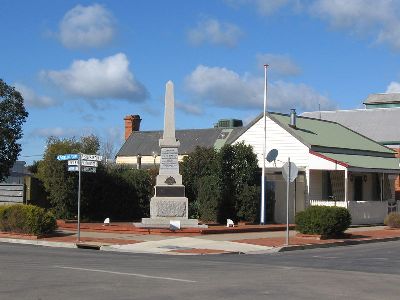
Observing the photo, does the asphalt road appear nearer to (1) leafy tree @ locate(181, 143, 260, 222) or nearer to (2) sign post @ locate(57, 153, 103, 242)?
(2) sign post @ locate(57, 153, 103, 242)

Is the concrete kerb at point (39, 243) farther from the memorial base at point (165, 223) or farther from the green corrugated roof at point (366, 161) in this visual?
the green corrugated roof at point (366, 161)

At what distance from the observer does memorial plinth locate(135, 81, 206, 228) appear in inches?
1109

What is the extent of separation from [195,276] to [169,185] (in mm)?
15319

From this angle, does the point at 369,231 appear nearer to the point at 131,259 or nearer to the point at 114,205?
the point at 114,205

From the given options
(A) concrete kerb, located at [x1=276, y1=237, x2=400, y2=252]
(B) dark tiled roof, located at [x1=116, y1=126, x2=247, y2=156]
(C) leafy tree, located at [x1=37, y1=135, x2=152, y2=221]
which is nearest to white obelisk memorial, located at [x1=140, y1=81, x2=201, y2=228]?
(C) leafy tree, located at [x1=37, y1=135, x2=152, y2=221]

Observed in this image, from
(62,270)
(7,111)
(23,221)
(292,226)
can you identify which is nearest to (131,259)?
(62,270)

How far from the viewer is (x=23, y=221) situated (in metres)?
24.0

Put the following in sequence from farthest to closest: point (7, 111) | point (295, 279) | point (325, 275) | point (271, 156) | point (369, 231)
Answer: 1. point (7, 111)
2. point (271, 156)
3. point (369, 231)
4. point (325, 275)
5. point (295, 279)

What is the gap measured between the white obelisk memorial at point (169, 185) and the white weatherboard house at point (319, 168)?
19.2 feet

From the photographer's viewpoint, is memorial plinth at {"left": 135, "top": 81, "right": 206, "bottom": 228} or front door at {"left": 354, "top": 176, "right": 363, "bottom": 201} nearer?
memorial plinth at {"left": 135, "top": 81, "right": 206, "bottom": 228}

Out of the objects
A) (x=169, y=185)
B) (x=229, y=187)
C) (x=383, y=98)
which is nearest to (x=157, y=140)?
(x=383, y=98)

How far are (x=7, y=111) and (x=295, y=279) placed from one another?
2831 cm

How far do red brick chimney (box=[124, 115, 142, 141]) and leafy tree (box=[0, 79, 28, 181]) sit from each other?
3410 cm

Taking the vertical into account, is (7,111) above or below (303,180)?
above
